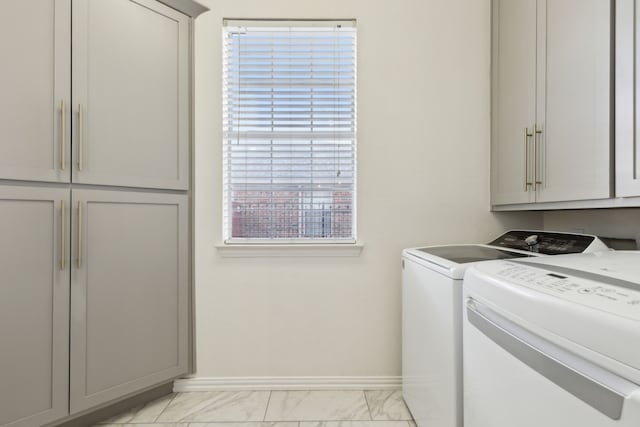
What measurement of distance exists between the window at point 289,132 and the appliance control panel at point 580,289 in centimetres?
115

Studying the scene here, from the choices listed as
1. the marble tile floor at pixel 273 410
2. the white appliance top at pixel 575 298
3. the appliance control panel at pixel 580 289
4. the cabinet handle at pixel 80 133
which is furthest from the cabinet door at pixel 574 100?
the cabinet handle at pixel 80 133

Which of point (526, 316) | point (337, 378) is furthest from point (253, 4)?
point (337, 378)

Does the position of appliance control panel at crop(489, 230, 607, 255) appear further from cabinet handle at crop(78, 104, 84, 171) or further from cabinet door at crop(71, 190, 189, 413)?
cabinet handle at crop(78, 104, 84, 171)

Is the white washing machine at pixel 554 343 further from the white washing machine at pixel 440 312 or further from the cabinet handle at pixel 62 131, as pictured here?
the cabinet handle at pixel 62 131

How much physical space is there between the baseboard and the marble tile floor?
3 cm

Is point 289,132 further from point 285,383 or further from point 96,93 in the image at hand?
point 285,383

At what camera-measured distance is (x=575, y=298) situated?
59 centimetres

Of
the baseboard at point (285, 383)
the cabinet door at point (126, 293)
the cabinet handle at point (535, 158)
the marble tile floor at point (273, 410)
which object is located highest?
the cabinet handle at point (535, 158)

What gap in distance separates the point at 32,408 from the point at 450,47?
270 cm

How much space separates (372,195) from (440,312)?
84 cm

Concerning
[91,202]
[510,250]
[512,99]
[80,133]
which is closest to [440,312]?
[510,250]

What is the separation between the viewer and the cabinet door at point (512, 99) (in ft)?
4.89

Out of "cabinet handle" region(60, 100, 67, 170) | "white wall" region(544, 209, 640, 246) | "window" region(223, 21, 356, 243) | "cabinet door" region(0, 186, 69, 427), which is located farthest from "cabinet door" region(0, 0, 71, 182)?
"white wall" region(544, 209, 640, 246)

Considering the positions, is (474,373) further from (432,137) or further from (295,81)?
(295,81)
